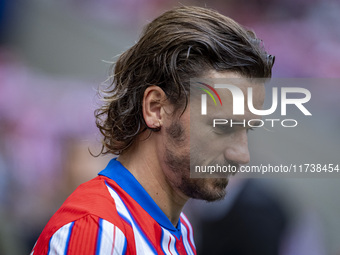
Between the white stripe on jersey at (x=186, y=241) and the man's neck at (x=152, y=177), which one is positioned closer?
the man's neck at (x=152, y=177)

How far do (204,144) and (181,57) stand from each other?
1.06 feet

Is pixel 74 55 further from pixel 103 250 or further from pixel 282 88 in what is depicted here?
pixel 103 250

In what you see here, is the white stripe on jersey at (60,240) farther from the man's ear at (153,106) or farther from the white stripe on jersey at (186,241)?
the white stripe on jersey at (186,241)

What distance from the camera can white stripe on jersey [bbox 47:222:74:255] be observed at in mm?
1172

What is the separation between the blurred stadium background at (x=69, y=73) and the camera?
282cm

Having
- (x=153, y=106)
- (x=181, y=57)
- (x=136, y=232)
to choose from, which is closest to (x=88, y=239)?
(x=136, y=232)

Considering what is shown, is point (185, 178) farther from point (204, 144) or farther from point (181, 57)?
point (181, 57)

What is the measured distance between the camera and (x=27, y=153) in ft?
9.52

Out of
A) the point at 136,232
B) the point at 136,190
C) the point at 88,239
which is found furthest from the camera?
the point at 136,190

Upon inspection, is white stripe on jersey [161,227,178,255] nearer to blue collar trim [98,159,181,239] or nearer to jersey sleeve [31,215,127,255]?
blue collar trim [98,159,181,239]

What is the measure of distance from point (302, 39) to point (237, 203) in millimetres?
1177

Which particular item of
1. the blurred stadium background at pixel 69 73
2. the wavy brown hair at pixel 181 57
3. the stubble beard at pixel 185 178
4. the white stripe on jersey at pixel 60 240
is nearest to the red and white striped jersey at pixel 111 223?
the white stripe on jersey at pixel 60 240

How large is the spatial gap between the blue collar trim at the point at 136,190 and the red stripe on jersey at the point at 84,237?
0.26 metres

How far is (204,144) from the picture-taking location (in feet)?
4.86
